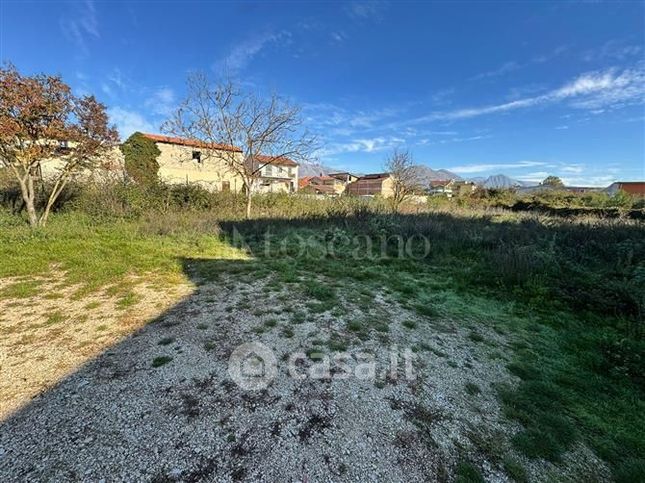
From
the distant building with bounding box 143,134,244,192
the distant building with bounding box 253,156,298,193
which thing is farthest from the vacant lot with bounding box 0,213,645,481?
the distant building with bounding box 143,134,244,192

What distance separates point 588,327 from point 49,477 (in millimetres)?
5244

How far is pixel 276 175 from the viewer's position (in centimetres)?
3275

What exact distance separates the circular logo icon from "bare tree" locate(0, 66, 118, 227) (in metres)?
7.69

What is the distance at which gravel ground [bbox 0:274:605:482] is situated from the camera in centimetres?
171

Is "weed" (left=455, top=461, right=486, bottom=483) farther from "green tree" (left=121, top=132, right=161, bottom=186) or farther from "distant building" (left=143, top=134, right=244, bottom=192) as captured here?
"green tree" (left=121, top=132, right=161, bottom=186)

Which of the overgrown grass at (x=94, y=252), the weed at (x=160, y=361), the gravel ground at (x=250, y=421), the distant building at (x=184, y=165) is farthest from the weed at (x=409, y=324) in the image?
the distant building at (x=184, y=165)

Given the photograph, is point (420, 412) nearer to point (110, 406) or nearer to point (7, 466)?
point (110, 406)

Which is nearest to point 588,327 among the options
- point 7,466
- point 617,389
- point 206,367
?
point 617,389

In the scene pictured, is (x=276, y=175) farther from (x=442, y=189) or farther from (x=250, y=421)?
(x=250, y=421)

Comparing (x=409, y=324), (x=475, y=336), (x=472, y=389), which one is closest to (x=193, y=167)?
(x=409, y=324)

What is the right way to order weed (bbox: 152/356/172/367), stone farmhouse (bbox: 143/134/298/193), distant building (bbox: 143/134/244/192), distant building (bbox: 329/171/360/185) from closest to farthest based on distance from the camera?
weed (bbox: 152/356/172/367), stone farmhouse (bbox: 143/134/298/193), distant building (bbox: 143/134/244/192), distant building (bbox: 329/171/360/185)

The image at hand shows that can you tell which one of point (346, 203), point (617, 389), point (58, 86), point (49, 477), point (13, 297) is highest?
point (58, 86)

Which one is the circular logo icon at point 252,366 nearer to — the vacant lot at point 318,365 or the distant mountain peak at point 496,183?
the vacant lot at point 318,365

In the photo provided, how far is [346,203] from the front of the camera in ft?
41.9
